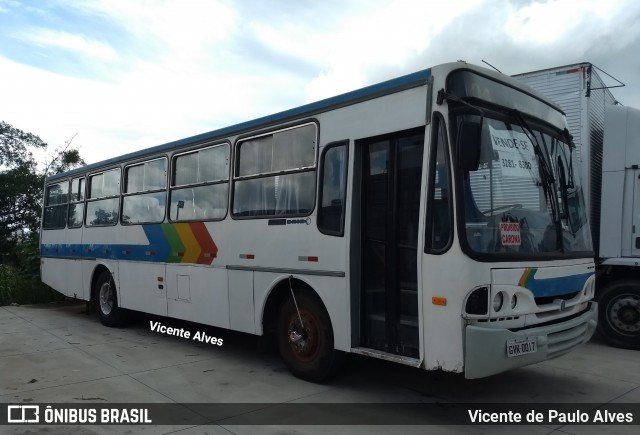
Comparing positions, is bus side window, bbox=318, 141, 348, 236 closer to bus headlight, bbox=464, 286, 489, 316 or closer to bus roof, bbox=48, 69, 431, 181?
bus roof, bbox=48, 69, 431, 181

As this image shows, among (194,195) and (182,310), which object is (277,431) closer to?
(182,310)

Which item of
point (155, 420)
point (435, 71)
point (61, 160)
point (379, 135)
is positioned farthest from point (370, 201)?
point (61, 160)

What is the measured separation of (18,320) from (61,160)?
15476mm

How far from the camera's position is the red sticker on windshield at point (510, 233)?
4.46 m

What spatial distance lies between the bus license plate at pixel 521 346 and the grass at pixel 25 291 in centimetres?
1216

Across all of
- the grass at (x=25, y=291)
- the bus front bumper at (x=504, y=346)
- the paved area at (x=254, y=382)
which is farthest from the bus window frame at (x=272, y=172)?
the grass at (x=25, y=291)

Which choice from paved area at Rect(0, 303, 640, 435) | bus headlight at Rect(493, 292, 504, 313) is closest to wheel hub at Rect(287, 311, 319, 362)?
paved area at Rect(0, 303, 640, 435)

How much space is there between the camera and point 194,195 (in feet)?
24.6

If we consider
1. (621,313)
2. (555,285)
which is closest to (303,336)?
(555,285)

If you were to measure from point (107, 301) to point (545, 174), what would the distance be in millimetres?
7706

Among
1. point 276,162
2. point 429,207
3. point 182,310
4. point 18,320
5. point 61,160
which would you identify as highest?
point 61,160

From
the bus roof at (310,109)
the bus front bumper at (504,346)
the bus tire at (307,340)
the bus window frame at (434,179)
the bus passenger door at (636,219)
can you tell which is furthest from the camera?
the bus passenger door at (636,219)

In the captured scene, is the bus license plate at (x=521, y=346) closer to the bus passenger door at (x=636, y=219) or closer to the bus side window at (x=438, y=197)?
the bus side window at (x=438, y=197)

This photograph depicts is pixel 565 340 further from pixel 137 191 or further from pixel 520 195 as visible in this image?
pixel 137 191
